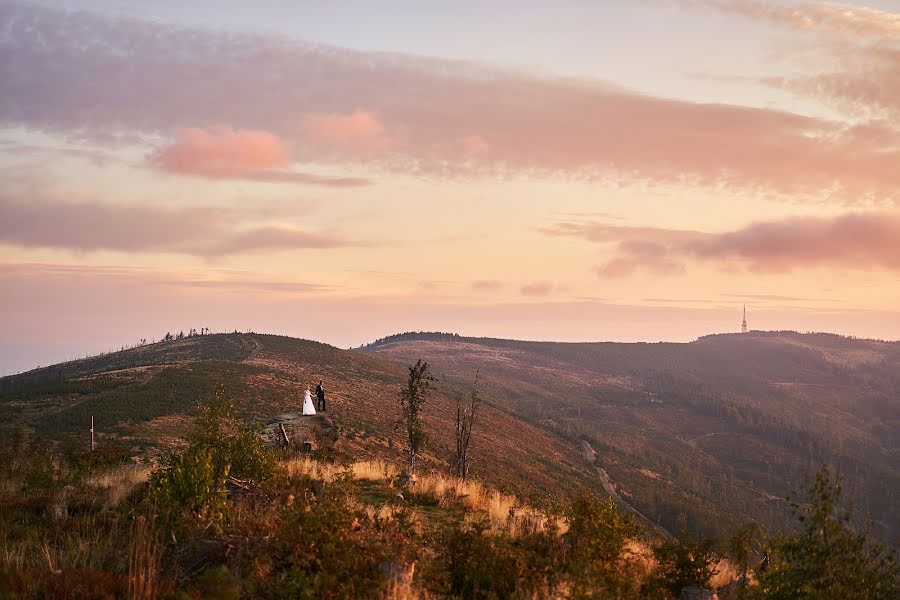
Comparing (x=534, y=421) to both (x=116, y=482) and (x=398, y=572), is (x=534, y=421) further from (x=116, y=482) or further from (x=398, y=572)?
(x=398, y=572)

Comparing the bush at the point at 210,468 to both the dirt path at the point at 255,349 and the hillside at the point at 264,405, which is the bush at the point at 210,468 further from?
the dirt path at the point at 255,349

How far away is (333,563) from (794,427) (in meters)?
181

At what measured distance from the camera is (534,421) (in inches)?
4198

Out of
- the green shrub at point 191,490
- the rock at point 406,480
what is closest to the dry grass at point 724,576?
the rock at point 406,480

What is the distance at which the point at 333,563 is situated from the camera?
7.98 meters

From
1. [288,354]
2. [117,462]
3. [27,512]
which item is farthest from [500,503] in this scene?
[288,354]

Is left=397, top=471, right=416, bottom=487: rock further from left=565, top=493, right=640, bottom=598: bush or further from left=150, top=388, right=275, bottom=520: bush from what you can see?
left=565, top=493, right=640, bottom=598: bush

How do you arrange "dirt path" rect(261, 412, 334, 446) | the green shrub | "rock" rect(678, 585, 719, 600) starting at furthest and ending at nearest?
"dirt path" rect(261, 412, 334, 446)
"rock" rect(678, 585, 719, 600)
the green shrub

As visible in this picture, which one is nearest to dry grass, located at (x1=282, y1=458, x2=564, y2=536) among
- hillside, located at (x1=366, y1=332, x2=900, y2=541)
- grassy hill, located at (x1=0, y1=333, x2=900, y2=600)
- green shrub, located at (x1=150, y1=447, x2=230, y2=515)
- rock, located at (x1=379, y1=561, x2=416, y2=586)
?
grassy hill, located at (x1=0, y1=333, x2=900, y2=600)

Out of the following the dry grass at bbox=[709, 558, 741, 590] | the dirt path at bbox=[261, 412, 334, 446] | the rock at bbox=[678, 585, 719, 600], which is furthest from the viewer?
the dirt path at bbox=[261, 412, 334, 446]

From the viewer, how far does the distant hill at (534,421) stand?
146 feet

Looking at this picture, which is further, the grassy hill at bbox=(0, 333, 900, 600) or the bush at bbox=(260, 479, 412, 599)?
the grassy hill at bbox=(0, 333, 900, 600)

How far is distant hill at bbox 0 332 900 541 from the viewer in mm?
44438

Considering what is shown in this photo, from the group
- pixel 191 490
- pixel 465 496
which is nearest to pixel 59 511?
pixel 191 490
